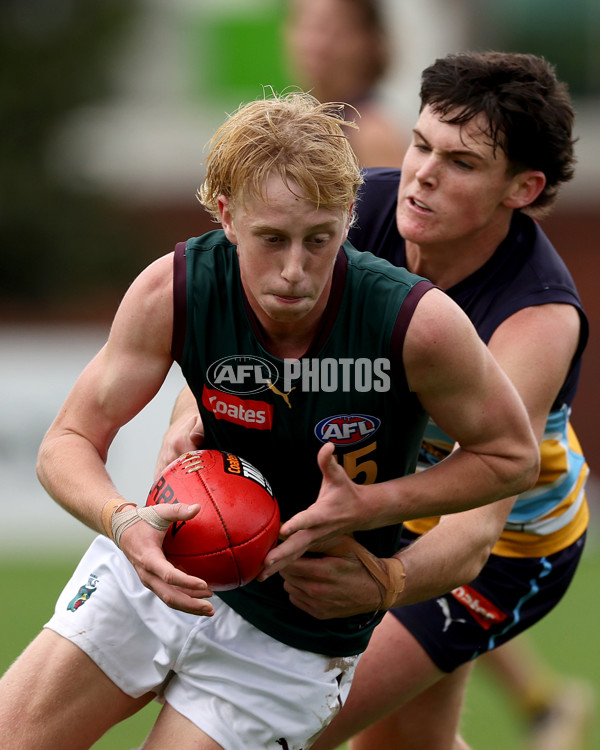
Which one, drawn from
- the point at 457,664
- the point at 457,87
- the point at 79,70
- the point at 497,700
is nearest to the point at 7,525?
the point at 497,700

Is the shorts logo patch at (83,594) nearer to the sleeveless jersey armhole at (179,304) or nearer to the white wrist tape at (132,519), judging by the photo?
the white wrist tape at (132,519)

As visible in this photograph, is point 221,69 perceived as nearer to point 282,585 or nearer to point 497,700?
point 497,700

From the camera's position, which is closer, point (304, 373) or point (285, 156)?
point (285, 156)

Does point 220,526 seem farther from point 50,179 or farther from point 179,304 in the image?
point 50,179

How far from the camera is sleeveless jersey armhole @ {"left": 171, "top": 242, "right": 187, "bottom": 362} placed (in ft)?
11.2

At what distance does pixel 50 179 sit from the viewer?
16.5m

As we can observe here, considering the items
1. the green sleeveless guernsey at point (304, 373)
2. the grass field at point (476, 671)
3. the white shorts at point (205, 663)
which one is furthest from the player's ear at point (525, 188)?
the grass field at point (476, 671)

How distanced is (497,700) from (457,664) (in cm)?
250

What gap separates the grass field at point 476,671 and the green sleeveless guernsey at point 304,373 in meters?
2.86

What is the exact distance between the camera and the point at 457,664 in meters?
4.44

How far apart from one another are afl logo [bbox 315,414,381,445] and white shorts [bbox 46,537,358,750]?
2.23 ft

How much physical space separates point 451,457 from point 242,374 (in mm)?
659

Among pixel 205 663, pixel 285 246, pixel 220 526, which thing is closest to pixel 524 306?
pixel 285 246

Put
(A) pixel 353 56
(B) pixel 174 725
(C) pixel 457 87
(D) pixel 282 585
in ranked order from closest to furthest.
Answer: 1. (B) pixel 174 725
2. (D) pixel 282 585
3. (C) pixel 457 87
4. (A) pixel 353 56
